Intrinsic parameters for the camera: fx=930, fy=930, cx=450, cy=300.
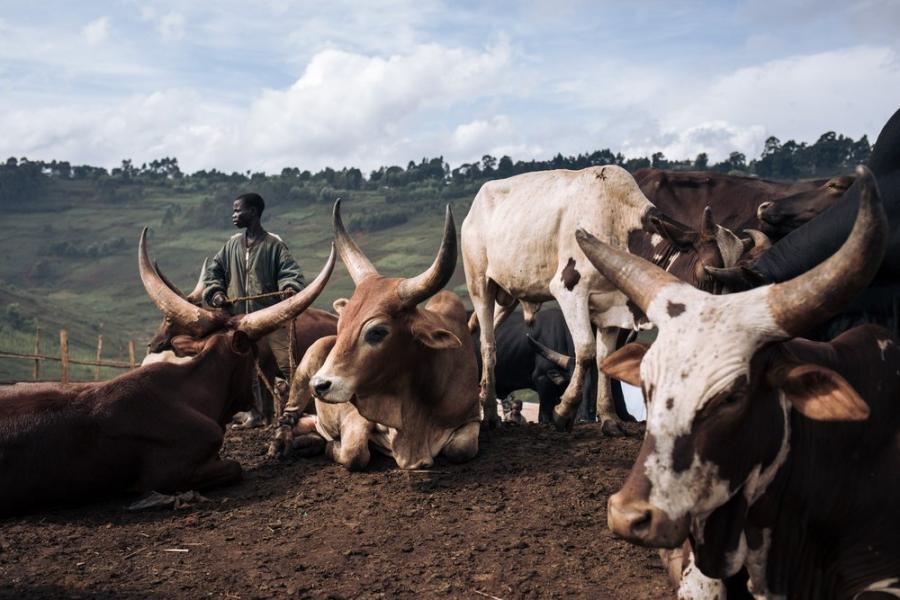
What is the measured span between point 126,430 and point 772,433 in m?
4.31

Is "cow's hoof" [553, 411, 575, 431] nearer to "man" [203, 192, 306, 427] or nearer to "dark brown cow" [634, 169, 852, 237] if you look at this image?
"man" [203, 192, 306, 427]

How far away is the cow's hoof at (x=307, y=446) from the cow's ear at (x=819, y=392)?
15.1ft

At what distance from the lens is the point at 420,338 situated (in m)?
6.02

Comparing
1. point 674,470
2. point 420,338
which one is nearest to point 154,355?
point 420,338

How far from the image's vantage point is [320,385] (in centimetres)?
557

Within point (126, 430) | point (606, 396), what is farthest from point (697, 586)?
point (126, 430)

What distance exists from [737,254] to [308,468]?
11.1ft

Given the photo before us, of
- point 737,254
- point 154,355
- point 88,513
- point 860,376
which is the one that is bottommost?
point 88,513

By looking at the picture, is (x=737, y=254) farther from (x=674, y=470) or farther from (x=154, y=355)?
(x=154, y=355)

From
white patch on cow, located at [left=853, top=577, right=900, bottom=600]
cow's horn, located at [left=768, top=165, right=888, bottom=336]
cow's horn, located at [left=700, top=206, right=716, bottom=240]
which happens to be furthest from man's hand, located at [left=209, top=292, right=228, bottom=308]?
white patch on cow, located at [left=853, top=577, right=900, bottom=600]

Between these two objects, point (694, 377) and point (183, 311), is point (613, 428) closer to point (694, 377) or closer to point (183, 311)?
point (183, 311)

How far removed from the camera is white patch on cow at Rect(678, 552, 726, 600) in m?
3.33

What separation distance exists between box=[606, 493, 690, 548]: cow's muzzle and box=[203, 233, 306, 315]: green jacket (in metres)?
6.54

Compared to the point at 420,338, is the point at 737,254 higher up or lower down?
higher up
